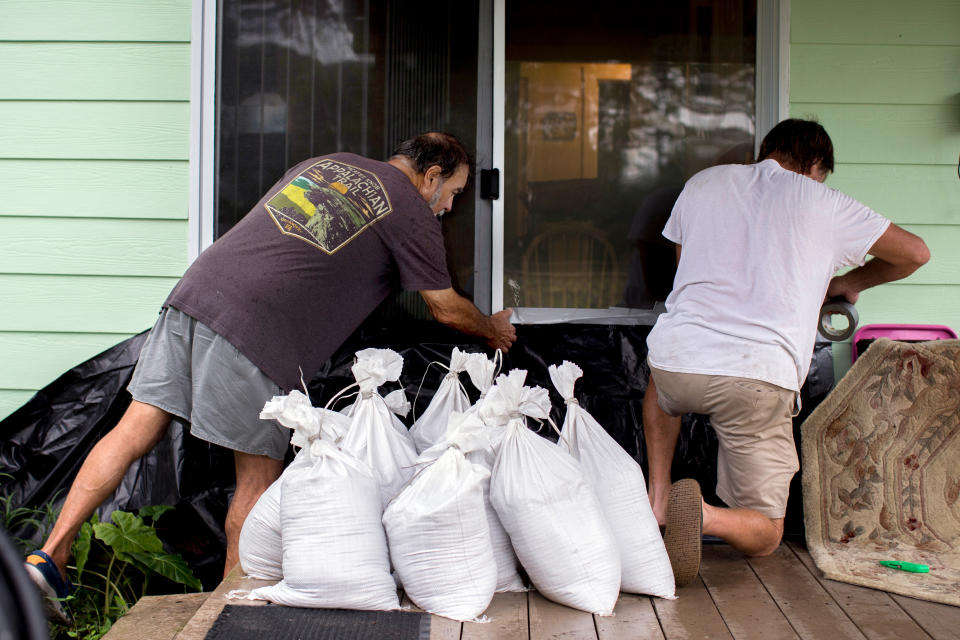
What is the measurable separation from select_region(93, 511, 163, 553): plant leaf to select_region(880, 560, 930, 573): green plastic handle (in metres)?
2.11

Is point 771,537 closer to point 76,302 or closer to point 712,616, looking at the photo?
point 712,616

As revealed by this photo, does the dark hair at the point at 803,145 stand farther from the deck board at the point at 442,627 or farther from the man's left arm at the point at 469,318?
the deck board at the point at 442,627

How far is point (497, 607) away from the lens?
2.10 meters

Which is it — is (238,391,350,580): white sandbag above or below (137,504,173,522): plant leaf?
above

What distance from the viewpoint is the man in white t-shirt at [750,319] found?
2.26 meters

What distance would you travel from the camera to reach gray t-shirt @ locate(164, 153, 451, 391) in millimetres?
2328

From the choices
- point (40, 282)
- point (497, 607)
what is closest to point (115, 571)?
point (40, 282)

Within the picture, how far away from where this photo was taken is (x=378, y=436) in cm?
229

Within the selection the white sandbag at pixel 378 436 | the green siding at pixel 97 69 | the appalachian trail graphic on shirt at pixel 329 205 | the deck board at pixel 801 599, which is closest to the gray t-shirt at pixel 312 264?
the appalachian trail graphic on shirt at pixel 329 205

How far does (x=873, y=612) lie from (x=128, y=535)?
2.06 metres

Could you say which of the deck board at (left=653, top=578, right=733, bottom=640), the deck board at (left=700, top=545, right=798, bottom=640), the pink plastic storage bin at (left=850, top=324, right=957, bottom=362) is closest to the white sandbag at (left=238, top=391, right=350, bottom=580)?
the deck board at (left=653, top=578, right=733, bottom=640)

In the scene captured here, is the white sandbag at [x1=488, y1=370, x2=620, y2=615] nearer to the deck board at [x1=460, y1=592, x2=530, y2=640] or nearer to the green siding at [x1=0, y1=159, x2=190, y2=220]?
the deck board at [x1=460, y1=592, x2=530, y2=640]

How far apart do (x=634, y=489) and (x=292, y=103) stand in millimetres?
1798

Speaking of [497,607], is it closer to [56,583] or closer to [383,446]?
[383,446]
